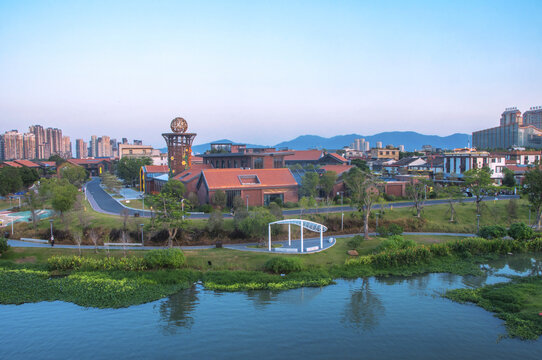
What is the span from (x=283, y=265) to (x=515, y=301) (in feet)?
42.6

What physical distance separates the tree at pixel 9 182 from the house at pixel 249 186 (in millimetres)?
28230

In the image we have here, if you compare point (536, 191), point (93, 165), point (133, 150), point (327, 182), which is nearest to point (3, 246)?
point (327, 182)

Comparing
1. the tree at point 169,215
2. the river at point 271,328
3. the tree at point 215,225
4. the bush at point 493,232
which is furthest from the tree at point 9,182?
the bush at point 493,232

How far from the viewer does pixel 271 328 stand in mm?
18328

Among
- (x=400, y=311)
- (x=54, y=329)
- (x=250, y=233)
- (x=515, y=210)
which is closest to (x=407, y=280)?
(x=400, y=311)

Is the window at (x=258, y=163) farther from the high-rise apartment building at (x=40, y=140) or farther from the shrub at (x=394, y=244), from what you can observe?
the high-rise apartment building at (x=40, y=140)

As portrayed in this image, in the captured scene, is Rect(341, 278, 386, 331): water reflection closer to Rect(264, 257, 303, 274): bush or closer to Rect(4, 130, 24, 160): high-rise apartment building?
Rect(264, 257, 303, 274): bush

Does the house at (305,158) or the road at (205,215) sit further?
the house at (305,158)

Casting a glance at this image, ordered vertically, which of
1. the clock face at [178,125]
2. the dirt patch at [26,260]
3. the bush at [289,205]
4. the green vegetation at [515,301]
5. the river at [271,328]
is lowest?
the river at [271,328]

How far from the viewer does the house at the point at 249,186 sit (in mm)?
43094

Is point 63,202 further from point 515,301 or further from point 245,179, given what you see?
point 515,301

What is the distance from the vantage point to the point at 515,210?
1585 inches

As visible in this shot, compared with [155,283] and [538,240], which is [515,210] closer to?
[538,240]

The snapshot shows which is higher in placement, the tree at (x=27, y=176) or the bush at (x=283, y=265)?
the tree at (x=27, y=176)
